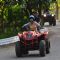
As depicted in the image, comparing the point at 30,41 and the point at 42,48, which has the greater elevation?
the point at 30,41

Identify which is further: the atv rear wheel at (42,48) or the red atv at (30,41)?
the red atv at (30,41)

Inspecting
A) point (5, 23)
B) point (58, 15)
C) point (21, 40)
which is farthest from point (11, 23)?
point (58, 15)

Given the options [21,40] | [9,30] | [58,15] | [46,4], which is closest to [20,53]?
[21,40]

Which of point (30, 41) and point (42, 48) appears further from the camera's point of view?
point (30, 41)

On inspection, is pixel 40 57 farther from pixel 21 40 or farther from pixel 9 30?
pixel 9 30

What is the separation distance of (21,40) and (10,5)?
9.83 metres

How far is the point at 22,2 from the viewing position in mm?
23297

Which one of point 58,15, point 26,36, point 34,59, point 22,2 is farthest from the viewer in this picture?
point 58,15

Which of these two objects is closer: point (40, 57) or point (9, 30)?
point (40, 57)

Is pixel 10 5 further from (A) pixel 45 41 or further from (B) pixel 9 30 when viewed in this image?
(A) pixel 45 41

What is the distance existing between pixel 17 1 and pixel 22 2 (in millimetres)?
579

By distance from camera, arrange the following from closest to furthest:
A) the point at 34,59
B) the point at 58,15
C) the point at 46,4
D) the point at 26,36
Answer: the point at 34,59 < the point at 26,36 < the point at 46,4 < the point at 58,15

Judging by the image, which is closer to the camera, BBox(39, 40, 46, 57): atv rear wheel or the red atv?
BBox(39, 40, 46, 57): atv rear wheel

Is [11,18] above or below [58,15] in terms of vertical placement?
above
